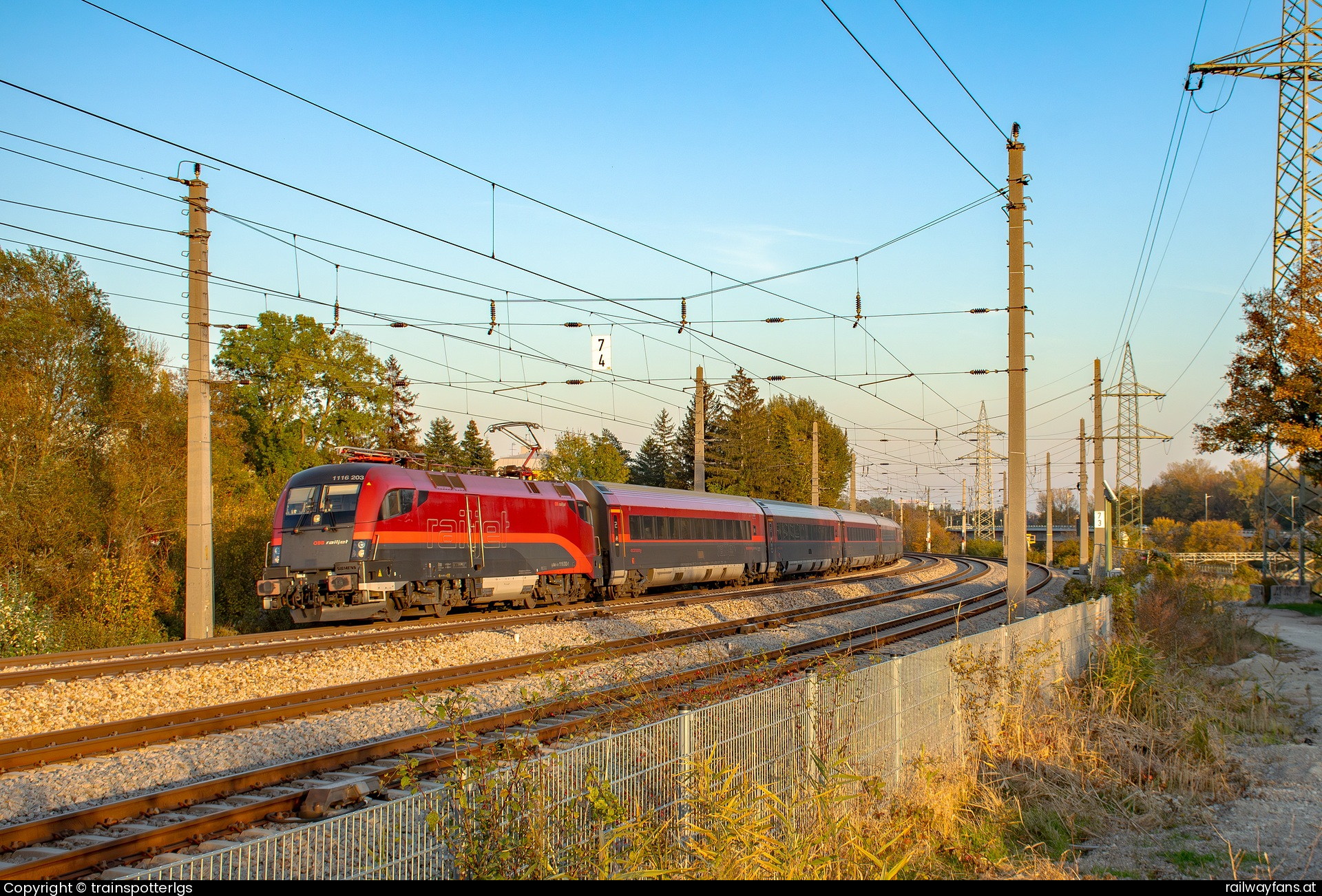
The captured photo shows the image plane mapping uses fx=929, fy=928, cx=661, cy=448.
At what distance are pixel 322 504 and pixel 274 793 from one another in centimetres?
1109

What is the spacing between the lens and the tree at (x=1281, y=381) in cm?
2331

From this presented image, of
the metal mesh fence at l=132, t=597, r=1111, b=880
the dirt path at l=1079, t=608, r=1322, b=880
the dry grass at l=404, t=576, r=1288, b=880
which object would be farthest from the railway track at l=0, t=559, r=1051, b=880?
the dirt path at l=1079, t=608, r=1322, b=880

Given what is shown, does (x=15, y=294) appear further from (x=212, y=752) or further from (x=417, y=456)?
(x=212, y=752)

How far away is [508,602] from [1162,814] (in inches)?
728

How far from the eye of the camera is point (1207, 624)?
814 inches

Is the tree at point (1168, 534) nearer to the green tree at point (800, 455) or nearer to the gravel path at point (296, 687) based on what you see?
the green tree at point (800, 455)

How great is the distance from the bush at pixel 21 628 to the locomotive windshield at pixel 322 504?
469 cm

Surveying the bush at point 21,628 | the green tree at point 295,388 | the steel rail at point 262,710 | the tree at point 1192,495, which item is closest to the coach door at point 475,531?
the steel rail at point 262,710

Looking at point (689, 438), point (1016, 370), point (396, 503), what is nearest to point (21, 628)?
point (396, 503)

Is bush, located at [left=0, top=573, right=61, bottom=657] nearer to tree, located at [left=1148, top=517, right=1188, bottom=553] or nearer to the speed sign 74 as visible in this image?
the speed sign 74

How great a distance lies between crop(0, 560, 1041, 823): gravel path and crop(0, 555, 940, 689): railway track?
0.55 meters

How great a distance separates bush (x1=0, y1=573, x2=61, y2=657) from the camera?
1683cm
